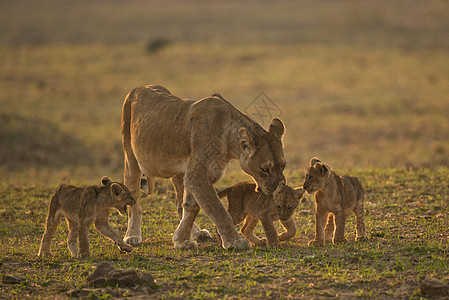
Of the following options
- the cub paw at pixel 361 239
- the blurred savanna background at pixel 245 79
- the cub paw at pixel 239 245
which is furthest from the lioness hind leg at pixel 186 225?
the blurred savanna background at pixel 245 79

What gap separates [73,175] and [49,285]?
1016 centimetres

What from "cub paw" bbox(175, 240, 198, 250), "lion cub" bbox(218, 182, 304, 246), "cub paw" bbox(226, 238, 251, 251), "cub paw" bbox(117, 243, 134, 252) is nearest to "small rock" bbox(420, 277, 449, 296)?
"lion cub" bbox(218, 182, 304, 246)

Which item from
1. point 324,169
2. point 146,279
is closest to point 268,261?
point 146,279

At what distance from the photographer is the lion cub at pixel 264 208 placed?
7660 millimetres

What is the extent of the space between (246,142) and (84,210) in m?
2.20

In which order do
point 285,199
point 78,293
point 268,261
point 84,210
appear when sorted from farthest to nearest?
point 84,210, point 285,199, point 268,261, point 78,293

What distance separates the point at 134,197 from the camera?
366 inches

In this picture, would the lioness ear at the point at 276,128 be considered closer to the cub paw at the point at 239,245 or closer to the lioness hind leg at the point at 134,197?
the cub paw at the point at 239,245

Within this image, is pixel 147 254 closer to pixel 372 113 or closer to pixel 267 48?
pixel 372 113

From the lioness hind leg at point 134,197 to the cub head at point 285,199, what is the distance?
219 cm

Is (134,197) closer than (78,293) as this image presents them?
No

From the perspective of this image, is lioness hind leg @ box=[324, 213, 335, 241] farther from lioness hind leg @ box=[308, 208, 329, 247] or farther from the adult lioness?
the adult lioness

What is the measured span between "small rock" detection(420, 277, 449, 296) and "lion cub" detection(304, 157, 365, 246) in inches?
84.5

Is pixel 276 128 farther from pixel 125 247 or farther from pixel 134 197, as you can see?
pixel 134 197
